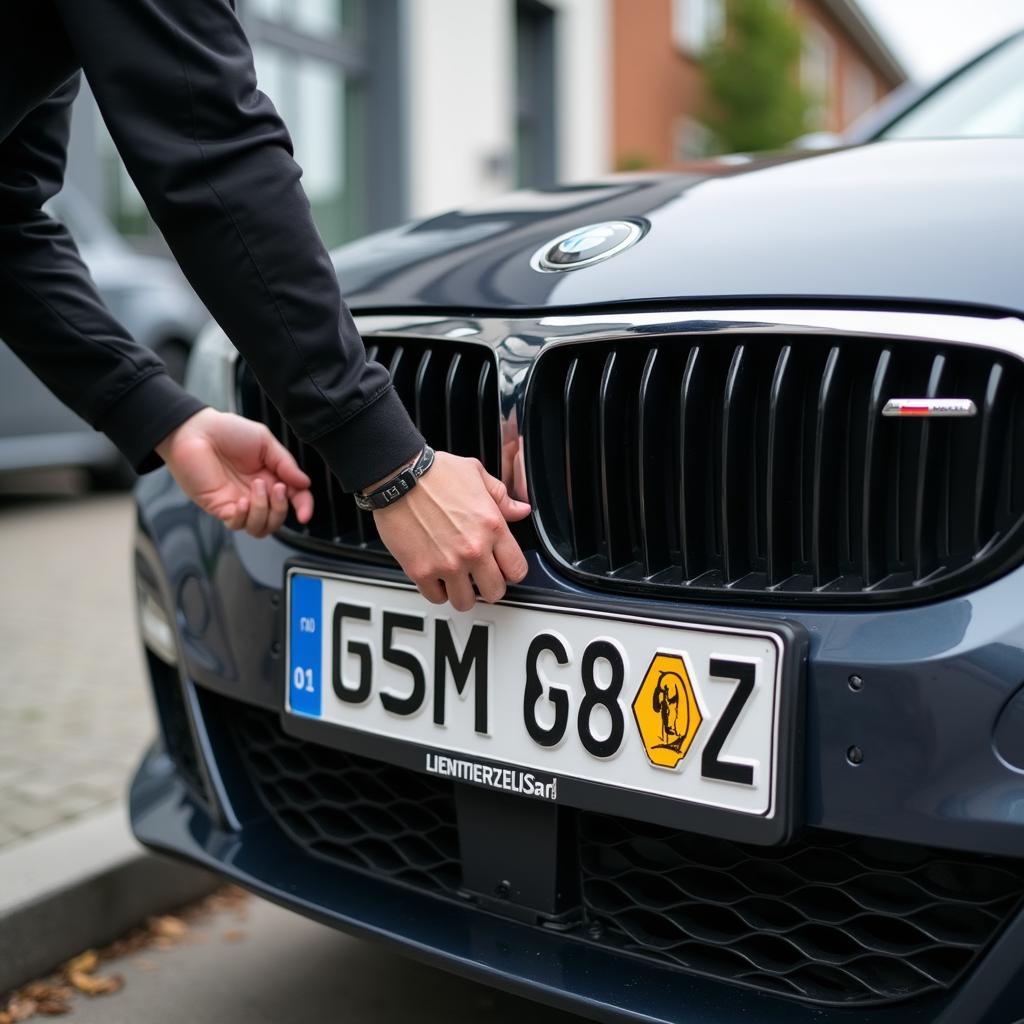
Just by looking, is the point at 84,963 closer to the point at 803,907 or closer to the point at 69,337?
the point at 69,337

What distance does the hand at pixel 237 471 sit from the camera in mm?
1753

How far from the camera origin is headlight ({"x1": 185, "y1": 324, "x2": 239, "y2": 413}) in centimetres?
191

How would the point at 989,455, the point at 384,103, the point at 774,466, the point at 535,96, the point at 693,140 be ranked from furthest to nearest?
the point at 693,140
the point at 535,96
the point at 384,103
the point at 774,466
the point at 989,455

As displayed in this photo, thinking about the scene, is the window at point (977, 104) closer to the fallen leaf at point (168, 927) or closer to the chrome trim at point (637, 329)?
the chrome trim at point (637, 329)

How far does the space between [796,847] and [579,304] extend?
2.16 ft

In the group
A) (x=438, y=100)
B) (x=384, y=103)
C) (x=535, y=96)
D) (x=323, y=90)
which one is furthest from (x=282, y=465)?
(x=535, y=96)

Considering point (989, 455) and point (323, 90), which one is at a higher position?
point (323, 90)

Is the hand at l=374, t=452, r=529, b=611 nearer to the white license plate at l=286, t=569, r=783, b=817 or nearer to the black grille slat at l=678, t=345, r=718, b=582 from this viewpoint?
the white license plate at l=286, t=569, r=783, b=817

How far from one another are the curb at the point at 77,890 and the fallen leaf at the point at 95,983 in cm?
6

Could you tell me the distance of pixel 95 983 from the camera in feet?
6.78

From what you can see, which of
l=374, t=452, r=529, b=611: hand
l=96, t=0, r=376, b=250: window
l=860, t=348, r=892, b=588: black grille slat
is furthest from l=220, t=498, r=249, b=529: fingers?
l=96, t=0, r=376, b=250: window

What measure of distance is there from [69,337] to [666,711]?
101 cm

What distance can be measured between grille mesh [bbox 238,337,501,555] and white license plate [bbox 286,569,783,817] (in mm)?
92

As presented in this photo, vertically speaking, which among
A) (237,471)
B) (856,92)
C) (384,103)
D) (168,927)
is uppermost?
(856,92)
